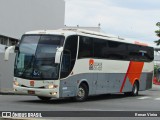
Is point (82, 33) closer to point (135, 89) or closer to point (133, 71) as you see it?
point (133, 71)

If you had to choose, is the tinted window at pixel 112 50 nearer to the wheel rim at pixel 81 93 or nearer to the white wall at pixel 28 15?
the wheel rim at pixel 81 93

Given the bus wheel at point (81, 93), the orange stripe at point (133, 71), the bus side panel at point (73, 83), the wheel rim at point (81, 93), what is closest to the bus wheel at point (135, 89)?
the orange stripe at point (133, 71)

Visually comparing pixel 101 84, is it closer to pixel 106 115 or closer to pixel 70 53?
pixel 70 53

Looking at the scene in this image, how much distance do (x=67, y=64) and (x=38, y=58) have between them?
1350 mm

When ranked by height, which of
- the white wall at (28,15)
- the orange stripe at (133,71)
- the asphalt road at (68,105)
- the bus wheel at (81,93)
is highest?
the white wall at (28,15)

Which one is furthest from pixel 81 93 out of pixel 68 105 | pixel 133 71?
pixel 133 71

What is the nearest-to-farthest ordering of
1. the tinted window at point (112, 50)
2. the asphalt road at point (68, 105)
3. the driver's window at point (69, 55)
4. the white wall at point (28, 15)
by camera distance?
the asphalt road at point (68, 105) → the driver's window at point (69, 55) → the tinted window at point (112, 50) → the white wall at point (28, 15)

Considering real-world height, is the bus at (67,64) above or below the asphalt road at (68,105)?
above

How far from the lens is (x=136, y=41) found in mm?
30406

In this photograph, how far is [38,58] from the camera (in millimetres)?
21688

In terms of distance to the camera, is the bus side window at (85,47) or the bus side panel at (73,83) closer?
the bus side panel at (73,83)

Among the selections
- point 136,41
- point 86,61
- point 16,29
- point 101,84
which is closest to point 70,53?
point 86,61

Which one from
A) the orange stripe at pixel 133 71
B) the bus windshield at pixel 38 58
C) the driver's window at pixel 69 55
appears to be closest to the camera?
the bus windshield at pixel 38 58

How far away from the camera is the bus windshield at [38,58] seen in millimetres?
21531
